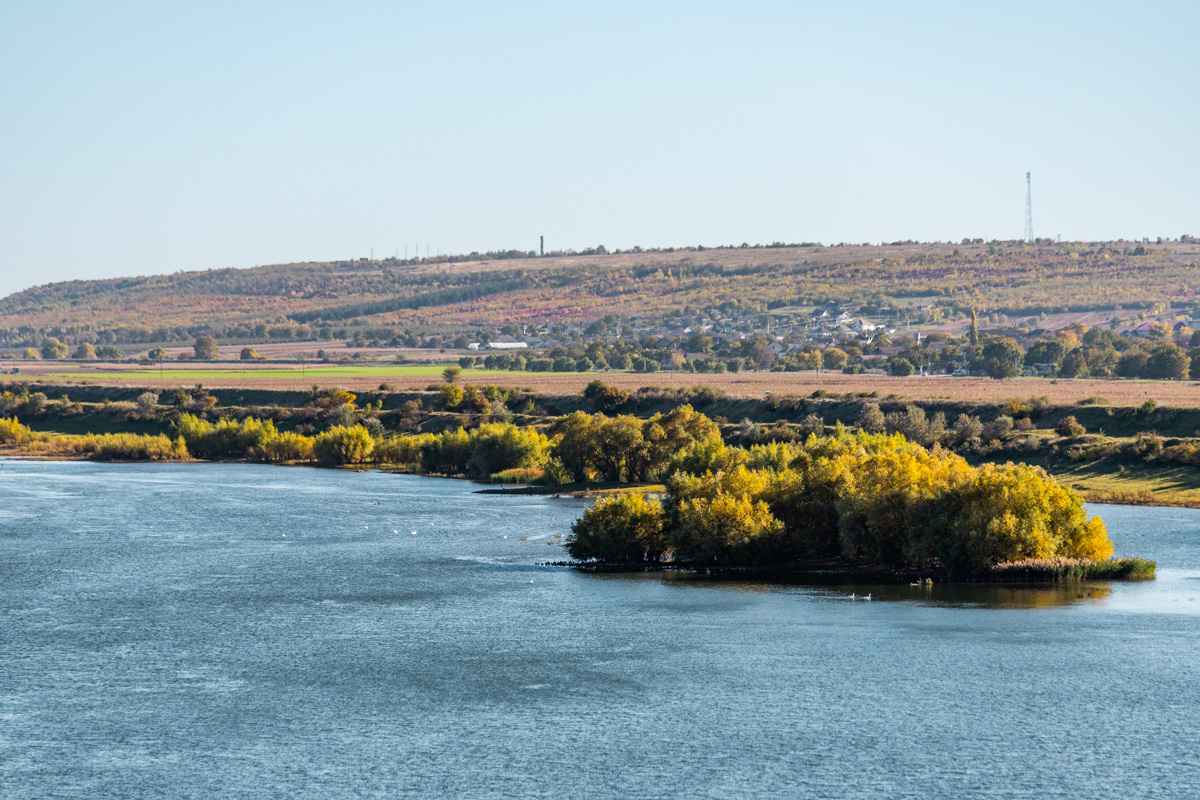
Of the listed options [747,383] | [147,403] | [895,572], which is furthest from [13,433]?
[895,572]

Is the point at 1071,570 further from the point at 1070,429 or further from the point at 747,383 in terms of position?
the point at 747,383

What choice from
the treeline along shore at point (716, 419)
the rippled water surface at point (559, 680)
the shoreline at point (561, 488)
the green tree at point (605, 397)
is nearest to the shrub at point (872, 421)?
the treeline along shore at point (716, 419)

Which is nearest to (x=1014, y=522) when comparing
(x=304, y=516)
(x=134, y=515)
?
(x=304, y=516)

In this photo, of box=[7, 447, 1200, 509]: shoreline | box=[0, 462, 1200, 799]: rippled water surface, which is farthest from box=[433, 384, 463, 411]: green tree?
box=[0, 462, 1200, 799]: rippled water surface

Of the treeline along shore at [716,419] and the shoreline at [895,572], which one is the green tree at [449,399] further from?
the shoreline at [895,572]

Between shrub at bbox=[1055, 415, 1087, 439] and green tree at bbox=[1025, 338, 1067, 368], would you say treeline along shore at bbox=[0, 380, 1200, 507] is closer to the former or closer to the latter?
shrub at bbox=[1055, 415, 1087, 439]

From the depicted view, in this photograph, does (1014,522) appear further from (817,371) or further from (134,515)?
(817,371)
